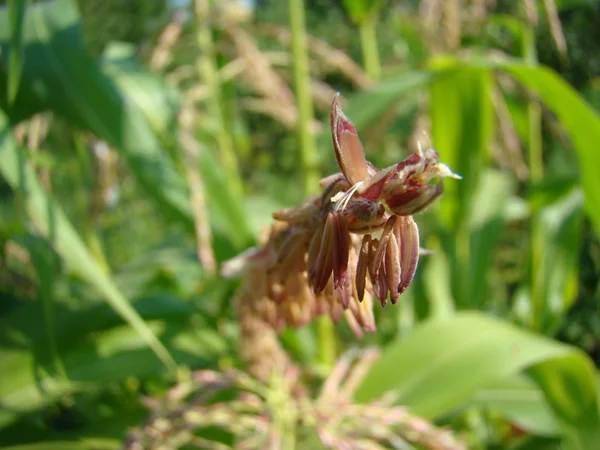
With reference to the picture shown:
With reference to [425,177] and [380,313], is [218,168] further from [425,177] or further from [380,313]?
[425,177]

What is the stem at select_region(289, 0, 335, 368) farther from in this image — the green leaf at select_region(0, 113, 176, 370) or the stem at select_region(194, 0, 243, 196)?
the green leaf at select_region(0, 113, 176, 370)

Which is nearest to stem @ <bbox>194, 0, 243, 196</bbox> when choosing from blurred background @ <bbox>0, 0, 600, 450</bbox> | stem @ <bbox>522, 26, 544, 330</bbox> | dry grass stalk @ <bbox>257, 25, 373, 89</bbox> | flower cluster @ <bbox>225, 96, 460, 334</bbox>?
blurred background @ <bbox>0, 0, 600, 450</bbox>

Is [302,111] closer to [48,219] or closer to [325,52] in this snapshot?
[325,52]

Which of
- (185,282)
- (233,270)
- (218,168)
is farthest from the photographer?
(185,282)

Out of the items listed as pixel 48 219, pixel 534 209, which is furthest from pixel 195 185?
pixel 534 209

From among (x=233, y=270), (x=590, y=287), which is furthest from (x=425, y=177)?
(x=590, y=287)

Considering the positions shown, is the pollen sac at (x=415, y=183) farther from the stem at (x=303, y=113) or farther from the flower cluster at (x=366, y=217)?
the stem at (x=303, y=113)

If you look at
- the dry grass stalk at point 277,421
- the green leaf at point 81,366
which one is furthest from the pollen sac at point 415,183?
the green leaf at point 81,366
